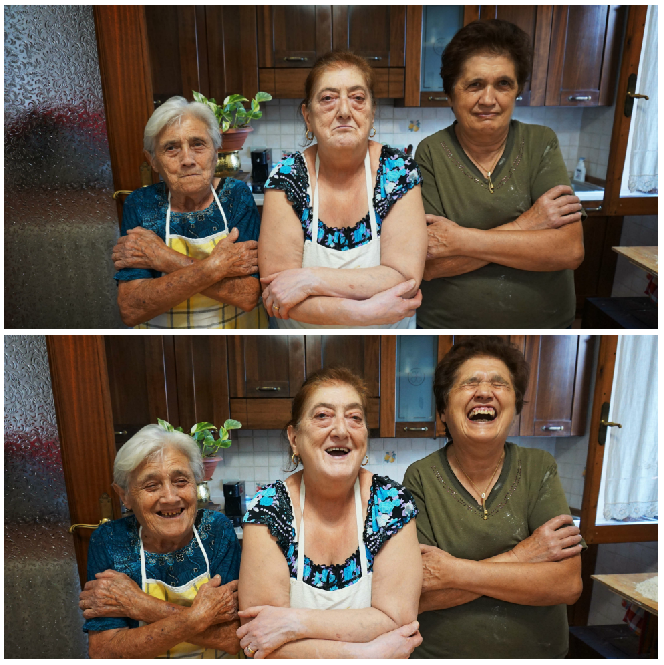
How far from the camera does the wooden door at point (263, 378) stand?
1414 mm

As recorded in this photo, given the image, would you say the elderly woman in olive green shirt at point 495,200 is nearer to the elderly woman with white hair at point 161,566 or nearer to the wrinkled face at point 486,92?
the wrinkled face at point 486,92

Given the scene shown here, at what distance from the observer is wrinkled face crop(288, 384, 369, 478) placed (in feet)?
4.06

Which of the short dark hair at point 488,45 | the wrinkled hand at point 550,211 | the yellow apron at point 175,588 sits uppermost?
the short dark hair at point 488,45

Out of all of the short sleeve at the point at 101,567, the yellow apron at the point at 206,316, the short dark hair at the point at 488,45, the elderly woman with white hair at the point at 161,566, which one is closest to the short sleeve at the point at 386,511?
the elderly woman with white hair at the point at 161,566

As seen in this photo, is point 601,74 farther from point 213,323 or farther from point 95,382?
point 95,382

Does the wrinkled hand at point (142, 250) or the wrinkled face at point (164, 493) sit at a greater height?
the wrinkled hand at point (142, 250)

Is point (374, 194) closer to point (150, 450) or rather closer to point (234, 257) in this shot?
point (234, 257)

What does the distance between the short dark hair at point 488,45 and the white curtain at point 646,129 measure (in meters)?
0.32

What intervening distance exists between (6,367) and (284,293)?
0.63m

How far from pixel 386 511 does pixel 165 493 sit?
397 millimetres

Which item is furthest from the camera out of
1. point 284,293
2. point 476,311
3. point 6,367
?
point 6,367

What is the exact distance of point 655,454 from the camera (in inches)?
61.4

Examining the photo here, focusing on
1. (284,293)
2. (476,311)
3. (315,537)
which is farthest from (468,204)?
(315,537)

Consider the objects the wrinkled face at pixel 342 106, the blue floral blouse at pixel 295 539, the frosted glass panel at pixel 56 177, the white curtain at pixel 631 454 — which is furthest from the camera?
the white curtain at pixel 631 454
